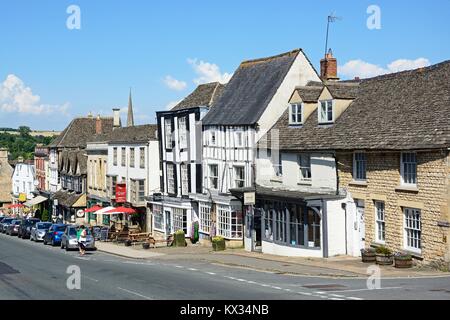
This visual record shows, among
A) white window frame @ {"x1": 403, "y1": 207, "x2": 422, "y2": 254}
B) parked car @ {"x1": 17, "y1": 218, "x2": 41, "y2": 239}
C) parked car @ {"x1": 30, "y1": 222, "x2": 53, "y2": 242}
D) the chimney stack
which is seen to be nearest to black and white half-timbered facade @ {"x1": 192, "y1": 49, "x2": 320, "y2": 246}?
white window frame @ {"x1": 403, "y1": 207, "x2": 422, "y2": 254}

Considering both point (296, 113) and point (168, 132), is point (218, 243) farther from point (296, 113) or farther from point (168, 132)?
point (168, 132)

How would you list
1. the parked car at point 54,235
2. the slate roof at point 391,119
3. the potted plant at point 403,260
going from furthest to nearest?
the parked car at point 54,235
the slate roof at point 391,119
the potted plant at point 403,260

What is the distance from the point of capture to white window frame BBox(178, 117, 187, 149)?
151 feet

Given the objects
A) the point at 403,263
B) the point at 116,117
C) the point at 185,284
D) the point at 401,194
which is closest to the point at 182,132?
the point at 401,194

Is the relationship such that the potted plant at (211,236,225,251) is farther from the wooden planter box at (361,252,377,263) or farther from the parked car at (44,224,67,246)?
the parked car at (44,224,67,246)

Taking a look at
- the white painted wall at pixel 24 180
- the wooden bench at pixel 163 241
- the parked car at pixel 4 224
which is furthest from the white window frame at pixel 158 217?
the white painted wall at pixel 24 180

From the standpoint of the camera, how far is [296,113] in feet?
122

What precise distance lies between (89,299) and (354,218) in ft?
50.4

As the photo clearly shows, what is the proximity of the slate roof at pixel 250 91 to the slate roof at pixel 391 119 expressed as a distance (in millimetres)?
3233

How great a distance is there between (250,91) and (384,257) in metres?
17.0

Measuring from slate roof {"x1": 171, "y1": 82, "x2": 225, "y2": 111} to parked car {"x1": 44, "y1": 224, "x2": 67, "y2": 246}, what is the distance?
38.5 ft

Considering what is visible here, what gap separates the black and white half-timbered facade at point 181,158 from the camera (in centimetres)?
4475

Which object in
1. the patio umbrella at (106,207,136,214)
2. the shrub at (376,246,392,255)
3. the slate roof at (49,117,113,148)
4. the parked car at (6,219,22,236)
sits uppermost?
the slate roof at (49,117,113,148)

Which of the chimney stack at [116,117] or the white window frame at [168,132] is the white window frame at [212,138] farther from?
the chimney stack at [116,117]
